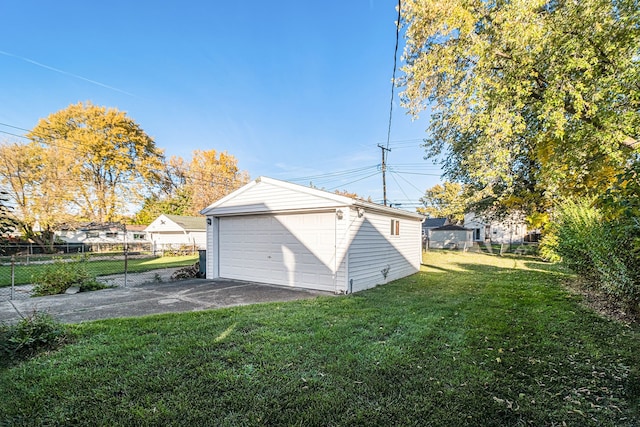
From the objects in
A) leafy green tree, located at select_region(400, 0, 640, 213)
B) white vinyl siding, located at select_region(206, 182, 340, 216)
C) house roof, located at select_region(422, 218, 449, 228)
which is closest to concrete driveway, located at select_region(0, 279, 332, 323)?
white vinyl siding, located at select_region(206, 182, 340, 216)

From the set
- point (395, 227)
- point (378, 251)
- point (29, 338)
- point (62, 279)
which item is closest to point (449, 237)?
point (395, 227)

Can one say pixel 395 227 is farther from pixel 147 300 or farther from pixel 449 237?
pixel 449 237

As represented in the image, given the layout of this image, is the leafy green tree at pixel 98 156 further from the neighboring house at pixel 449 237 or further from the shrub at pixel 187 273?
the neighboring house at pixel 449 237

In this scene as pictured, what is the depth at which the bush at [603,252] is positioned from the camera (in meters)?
4.21

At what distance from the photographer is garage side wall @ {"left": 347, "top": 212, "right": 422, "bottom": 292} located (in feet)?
24.4

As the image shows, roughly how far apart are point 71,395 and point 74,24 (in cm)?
1098

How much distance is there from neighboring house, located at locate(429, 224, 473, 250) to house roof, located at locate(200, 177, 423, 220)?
874 inches

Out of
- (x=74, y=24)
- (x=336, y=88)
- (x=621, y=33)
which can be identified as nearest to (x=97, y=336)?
(x=74, y=24)

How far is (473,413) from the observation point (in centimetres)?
221

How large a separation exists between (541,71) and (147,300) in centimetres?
1074

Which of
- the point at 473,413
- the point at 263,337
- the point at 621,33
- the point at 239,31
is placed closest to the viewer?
the point at 473,413

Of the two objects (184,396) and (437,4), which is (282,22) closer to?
(437,4)

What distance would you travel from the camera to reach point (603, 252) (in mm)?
4992

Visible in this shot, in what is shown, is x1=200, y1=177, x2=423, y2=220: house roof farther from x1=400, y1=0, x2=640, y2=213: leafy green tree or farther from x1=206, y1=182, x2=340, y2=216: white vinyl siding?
x1=400, y1=0, x2=640, y2=213: leafy green tree
